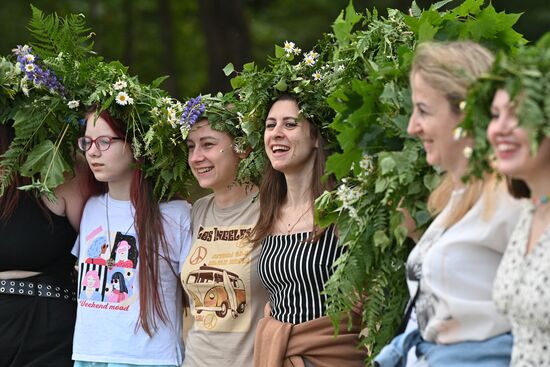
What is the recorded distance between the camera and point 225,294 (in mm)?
5316

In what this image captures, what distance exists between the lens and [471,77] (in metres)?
3.39

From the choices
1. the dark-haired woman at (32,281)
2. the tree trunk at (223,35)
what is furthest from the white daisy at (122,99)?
the tree trunk at (223,35)

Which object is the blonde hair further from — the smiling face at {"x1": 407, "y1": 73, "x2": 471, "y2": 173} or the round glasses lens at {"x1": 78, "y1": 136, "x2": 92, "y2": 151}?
the round glasses lens at {"x1": 78, "y1": 136, "x2": 92, "y2": 151}

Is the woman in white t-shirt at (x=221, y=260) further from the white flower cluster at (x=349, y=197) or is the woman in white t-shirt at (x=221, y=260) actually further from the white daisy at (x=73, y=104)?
the white flower cluster at (x=349, y=197)

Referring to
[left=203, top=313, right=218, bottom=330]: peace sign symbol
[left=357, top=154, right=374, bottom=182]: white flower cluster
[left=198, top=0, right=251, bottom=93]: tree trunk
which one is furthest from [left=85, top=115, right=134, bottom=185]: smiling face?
[left=198, top=0, right=251, bottom=93]: tree trunk

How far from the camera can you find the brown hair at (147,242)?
554 centimetres

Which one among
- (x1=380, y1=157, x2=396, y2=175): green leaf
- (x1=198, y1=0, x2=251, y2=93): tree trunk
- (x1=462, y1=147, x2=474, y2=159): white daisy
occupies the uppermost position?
(x1=198, y1=0, x2=251, y2=93): tree trunk

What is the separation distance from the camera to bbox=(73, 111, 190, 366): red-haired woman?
5539 millimetres

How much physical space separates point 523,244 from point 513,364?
1.20ft

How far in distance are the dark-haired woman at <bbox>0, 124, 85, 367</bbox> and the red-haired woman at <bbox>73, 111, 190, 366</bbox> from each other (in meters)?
0.17

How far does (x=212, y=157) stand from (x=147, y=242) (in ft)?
1.90

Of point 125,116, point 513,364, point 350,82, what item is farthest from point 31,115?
point 513,364

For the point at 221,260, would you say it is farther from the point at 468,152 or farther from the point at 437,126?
the point at 468,152

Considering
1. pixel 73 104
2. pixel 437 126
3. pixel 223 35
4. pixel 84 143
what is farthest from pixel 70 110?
pixel 223 35
